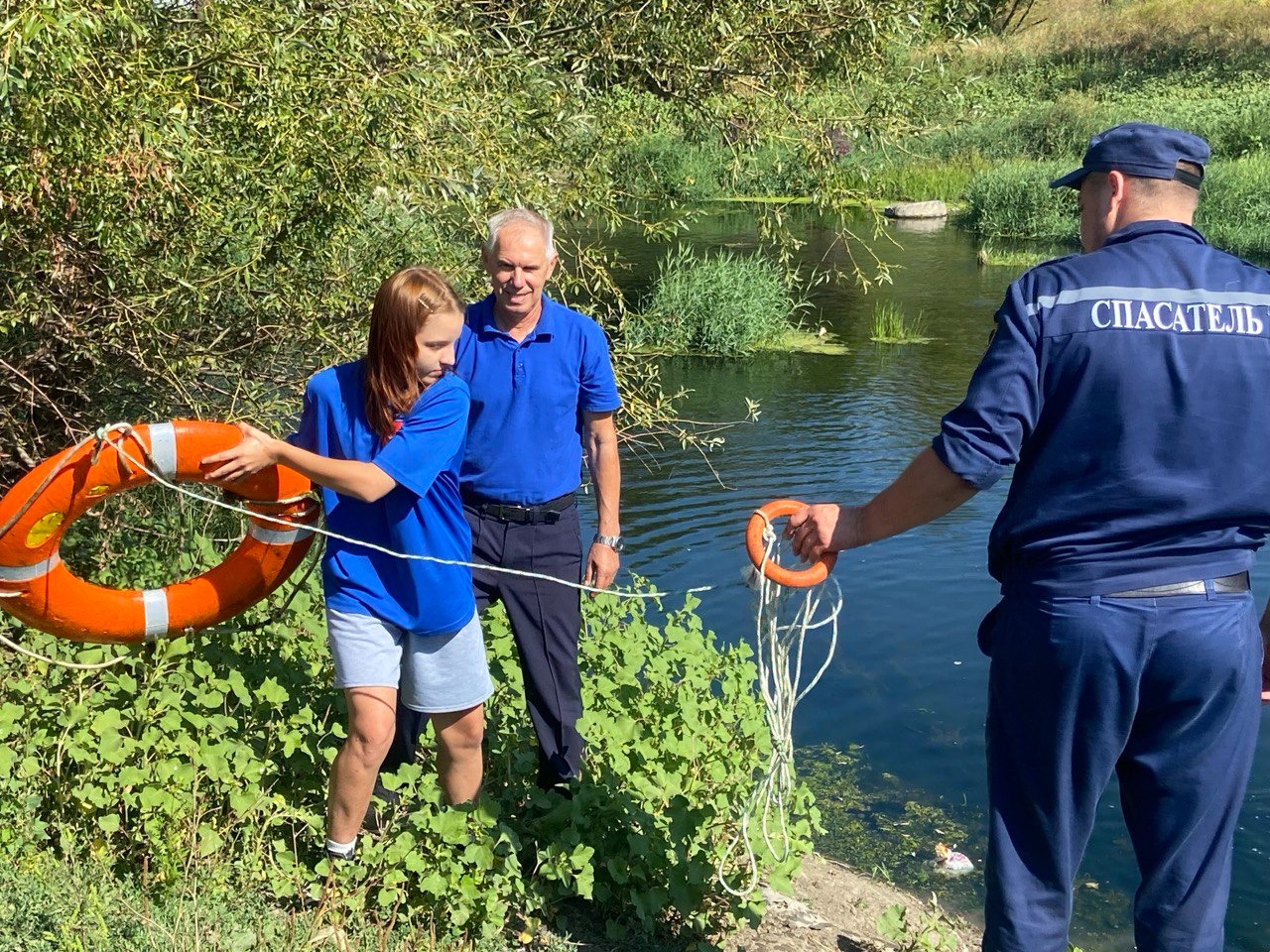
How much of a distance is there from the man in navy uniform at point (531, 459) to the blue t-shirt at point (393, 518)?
13.5 inches

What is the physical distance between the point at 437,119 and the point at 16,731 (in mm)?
2483

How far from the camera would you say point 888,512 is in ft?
8.50

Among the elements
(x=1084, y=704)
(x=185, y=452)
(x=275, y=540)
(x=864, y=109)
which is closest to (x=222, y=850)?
(x=275, y=540)

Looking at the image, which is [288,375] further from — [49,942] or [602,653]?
[49,942]

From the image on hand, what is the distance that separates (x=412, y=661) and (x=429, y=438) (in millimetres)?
529

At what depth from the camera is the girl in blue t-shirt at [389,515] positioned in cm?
302

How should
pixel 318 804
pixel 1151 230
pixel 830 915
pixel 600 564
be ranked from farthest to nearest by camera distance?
pixel 830 915 < pixel 600 564 < pixel 318 804 < pixel 1151 230

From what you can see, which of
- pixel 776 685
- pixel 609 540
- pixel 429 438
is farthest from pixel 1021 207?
pixel 429 438

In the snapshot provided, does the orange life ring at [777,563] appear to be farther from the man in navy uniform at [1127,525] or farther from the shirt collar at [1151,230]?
the shirt collar at [1151,230]

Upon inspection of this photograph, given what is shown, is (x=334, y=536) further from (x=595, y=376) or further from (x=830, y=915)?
(x=830, y=915)

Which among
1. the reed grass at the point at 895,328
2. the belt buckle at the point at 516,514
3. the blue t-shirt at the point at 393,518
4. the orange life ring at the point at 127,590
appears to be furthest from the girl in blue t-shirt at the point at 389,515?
the reed grass at the point at 895,328

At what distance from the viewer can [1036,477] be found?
2445mm

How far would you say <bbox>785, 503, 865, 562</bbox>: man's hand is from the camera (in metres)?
2.72

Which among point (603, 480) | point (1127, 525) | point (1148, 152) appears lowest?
point (603, 480)
